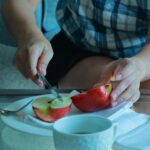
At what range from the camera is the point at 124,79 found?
76cm

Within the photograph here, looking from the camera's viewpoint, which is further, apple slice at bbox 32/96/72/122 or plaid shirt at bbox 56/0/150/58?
plaid shirt at bbox 56/0/150/58

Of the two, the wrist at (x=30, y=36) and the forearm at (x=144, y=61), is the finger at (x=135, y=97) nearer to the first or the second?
the forearm at (x=144, y=61)

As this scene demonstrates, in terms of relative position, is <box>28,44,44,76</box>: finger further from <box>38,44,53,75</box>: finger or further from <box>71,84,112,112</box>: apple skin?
<box>71,84,112,112</box>: apple skin

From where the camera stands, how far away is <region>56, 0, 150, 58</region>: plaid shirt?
Answer: 102 cm

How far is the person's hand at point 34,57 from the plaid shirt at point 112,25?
217 mm

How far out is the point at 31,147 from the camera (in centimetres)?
63

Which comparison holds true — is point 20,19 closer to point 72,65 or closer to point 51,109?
point 72,65

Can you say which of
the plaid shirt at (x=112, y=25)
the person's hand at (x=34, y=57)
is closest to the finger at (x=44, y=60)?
the person's hand at (x=34, y=57)

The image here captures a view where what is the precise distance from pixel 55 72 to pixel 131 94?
395mm

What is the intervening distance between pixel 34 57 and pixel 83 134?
0.33 m

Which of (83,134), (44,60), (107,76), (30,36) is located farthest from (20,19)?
(83,134)

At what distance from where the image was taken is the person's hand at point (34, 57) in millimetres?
795

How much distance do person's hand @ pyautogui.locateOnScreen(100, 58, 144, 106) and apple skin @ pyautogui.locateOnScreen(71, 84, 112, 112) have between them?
3 cm

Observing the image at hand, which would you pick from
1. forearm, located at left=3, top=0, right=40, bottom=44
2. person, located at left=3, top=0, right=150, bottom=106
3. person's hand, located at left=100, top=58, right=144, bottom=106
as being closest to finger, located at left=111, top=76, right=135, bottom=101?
person's hand, located at left=100, top=58, right=144, bottom=106
